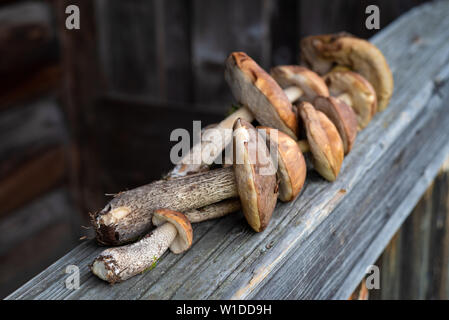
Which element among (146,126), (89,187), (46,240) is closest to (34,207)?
(46,240)

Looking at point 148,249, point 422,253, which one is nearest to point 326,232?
point 148,249

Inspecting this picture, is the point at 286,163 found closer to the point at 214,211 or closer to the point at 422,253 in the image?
the point at 214,211

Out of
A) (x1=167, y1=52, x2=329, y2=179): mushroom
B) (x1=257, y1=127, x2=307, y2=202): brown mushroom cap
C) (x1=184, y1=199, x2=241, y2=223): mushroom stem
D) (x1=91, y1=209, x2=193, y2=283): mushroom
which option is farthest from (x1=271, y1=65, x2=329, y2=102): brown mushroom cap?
(x1=91, y1=209, x2=193, y2=283): mushroom

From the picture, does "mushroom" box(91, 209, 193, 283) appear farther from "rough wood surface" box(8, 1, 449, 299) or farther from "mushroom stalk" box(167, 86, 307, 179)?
"mushroom stalk" box(167, 86, 307, 179)

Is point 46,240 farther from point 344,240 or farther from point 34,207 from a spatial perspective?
point 344,240

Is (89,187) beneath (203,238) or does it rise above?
beneath

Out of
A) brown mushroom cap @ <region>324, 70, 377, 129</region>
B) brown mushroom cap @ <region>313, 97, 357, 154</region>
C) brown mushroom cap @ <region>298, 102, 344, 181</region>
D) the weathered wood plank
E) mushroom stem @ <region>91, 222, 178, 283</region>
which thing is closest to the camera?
mushroom stem @ <region>91, 222, 178, 283</region>

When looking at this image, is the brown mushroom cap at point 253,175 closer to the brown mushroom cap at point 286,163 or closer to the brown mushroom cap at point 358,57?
the brown mushroom cap at point 286,163
